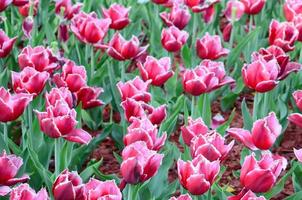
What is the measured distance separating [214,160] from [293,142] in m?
1.23

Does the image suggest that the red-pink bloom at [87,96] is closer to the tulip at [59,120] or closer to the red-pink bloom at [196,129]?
the tulip at [59,120]

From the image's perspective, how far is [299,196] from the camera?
8.07ft

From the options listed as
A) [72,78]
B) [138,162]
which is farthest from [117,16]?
[138,162]

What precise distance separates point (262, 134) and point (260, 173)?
0.21 m

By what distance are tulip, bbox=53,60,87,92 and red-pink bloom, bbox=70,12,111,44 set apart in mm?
439

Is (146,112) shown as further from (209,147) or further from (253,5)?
(253,5)

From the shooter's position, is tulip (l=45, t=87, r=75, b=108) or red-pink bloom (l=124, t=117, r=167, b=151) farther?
tulip (l=45, t=87, r=75, b=108)

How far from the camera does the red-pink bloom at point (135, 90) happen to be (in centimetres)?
249

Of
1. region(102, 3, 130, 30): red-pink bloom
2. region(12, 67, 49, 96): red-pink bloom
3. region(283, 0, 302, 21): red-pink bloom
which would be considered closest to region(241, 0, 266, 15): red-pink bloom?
region(283, 0, 302, 21): red-pink bloom

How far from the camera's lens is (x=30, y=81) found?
8.24 ft

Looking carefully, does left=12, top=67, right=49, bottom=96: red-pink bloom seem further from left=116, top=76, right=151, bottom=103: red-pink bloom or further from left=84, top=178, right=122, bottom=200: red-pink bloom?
left=84, top=178, right=122, bottom=200: red-pink bloom

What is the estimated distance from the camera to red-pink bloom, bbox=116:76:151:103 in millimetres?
2494

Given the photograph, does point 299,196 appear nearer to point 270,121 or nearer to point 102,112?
point 270,121

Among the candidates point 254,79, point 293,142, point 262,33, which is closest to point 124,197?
point 254,79
